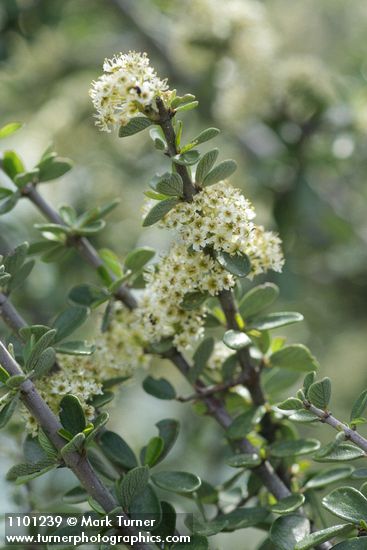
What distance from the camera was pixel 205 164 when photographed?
Result: 1181 millimetres

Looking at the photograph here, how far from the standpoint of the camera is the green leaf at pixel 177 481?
1.19m

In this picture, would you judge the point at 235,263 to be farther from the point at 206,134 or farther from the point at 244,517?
the point at 244,517

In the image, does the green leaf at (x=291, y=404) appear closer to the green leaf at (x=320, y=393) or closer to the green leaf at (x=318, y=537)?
the green leaf at (x=320, y=393)

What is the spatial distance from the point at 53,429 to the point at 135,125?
0.48 metres

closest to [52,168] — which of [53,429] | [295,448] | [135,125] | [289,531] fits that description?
[135,125]

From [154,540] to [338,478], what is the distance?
0.34m

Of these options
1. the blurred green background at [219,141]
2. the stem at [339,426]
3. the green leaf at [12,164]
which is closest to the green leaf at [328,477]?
the stem at [339,426]

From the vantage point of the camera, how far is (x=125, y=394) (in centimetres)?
293

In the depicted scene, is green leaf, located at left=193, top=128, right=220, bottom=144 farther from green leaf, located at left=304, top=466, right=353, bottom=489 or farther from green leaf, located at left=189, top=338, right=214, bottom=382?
green leaf, located at left=304, top=466, right=353, bottom=489

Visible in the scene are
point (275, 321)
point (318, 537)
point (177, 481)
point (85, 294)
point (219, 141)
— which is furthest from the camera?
point (219, 141)

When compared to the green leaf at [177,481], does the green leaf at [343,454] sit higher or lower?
lower

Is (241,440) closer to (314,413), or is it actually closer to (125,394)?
(314,413)

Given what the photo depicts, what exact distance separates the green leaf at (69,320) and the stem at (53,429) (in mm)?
223

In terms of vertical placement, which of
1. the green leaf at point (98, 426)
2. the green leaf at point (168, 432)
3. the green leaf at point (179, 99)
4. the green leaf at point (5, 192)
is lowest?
Answer: the green leaf at point (168, 432)
